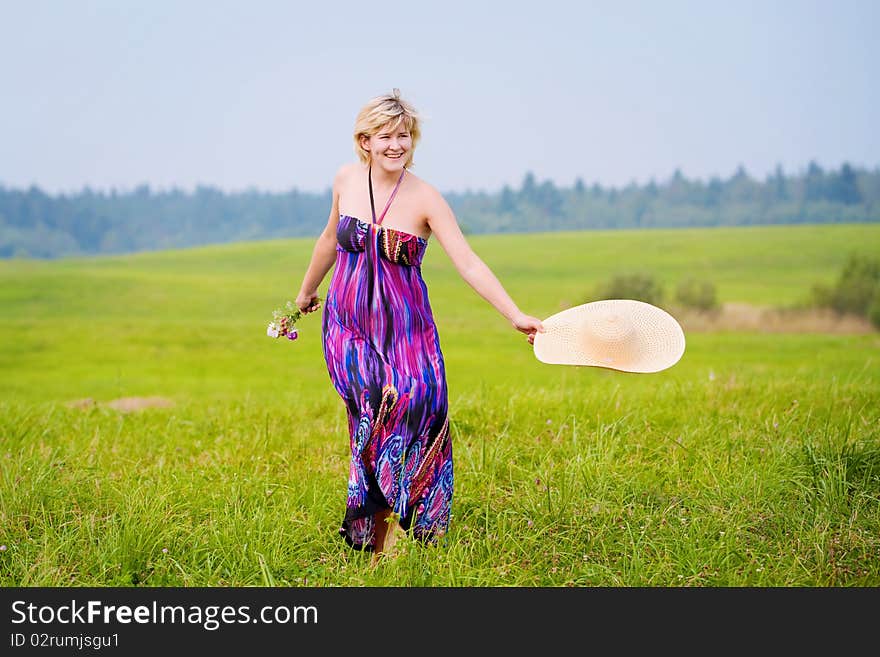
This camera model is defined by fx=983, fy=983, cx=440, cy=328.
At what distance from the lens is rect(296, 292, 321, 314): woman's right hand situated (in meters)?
4.98

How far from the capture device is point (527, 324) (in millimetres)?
4383

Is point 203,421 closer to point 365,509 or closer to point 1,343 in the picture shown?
point 365,509

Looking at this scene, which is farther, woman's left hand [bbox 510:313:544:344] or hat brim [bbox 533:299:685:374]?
hat brim [bbox 533:299:685:374]

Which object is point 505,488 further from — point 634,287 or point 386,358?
point 634,287

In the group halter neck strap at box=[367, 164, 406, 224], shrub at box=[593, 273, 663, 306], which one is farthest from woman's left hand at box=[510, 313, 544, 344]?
shrub at box=[593, 273, 663, 306]

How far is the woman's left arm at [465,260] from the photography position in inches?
169

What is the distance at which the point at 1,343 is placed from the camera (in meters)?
24.2

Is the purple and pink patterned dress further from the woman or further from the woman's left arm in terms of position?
the woman's left arm

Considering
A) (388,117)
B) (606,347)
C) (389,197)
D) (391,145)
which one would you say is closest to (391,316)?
(389,197)

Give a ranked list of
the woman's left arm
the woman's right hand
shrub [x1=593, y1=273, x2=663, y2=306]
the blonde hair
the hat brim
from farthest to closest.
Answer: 1. shrub [x1=593, y1=273, x2=663, y2=306]
2. the woman's right hand
3. the hat brim
4. the woman's left arm
5. the blonde hair

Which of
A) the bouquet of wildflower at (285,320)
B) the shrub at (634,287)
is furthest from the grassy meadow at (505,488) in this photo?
the shrub at (634,287)

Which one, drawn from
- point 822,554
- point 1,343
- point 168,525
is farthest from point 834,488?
point 1,343

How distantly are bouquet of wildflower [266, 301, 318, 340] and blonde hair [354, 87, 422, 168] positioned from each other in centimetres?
111

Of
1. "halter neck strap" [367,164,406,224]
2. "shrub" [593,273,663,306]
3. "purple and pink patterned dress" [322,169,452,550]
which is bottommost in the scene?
"shrub" [593,273,663,306]
